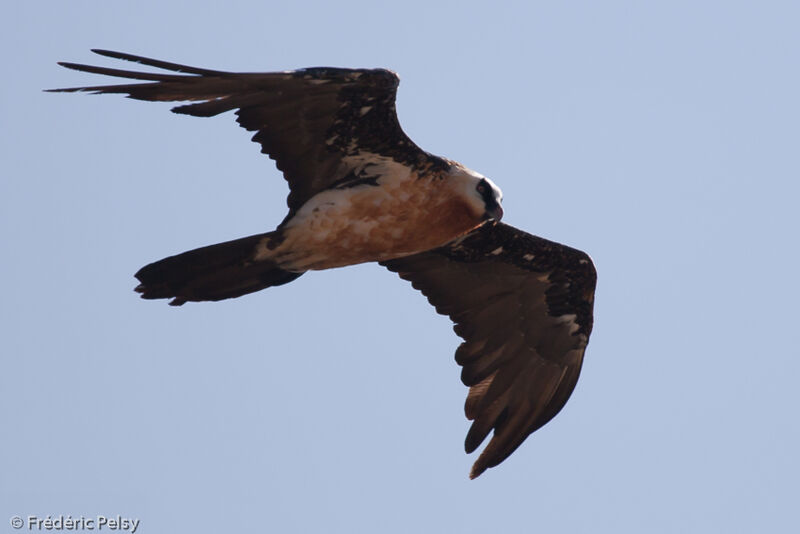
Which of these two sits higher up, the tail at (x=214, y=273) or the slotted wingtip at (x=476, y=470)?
the tail at (x=214, y=273)

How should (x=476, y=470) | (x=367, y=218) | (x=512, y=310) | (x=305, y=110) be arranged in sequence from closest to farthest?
(x=305, y=110) → (x=367, y=218) → (x=476, y=470) → (x=512, y=310)

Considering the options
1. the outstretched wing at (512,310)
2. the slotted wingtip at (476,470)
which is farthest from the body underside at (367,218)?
the slotted wingtip at (476,470)

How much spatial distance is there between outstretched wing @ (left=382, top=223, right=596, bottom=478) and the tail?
1.63 m

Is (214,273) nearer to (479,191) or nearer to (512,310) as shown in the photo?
(479,191)

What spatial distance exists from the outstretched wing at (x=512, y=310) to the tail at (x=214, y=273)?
163 cm

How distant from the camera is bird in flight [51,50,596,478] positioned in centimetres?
834

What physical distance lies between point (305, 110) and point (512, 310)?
2.84 metres

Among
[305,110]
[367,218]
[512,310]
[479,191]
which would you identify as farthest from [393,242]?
[512,310]

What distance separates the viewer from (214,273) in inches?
343

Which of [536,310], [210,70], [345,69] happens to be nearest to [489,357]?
[536,310]

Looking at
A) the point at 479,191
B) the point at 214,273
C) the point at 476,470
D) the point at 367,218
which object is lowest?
the point at 476,470

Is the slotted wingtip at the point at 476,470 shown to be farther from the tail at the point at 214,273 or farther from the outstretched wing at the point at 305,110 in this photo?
the outstretched wing at the point at 305,110

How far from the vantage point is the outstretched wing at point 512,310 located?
396 inches

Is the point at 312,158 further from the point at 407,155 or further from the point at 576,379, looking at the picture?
the point at 576,379
